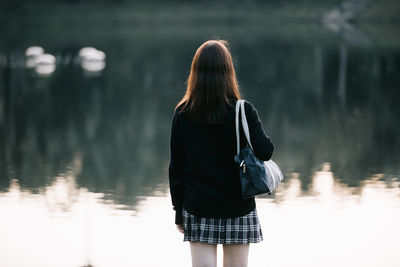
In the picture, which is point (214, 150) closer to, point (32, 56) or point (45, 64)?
point (45, 64)

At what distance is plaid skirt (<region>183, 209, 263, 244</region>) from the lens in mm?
4055

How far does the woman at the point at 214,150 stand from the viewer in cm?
398

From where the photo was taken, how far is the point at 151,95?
1923 cm

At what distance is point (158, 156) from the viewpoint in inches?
438

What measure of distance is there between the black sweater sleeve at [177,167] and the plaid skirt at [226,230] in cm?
12

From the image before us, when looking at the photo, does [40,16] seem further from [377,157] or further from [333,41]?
[377,157]

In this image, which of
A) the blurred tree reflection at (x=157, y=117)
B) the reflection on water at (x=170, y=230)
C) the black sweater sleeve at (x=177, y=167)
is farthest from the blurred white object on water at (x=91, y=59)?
the black sweater sleeve at (x=177, y=167)

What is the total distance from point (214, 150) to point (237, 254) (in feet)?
1.94

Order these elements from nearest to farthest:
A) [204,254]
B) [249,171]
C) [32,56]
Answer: [249,171]
[204,254]
[32,56]

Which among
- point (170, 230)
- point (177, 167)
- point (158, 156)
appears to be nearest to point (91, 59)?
point (158, 156)

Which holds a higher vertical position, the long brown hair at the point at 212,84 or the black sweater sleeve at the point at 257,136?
the long brown hair at the point at 212,84

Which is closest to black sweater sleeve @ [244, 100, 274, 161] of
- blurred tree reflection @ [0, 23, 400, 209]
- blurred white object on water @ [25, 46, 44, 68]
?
blurred tree reflection @ [0, 23, 400, 209]

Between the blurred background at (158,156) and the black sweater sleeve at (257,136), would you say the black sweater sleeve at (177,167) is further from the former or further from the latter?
the blurred background at (158,156)

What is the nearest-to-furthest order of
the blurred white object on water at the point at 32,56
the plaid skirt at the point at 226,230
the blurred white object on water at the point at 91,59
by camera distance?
the plaid skirt at the point at 226,230
the blurred white object on water at the point at 91,59
the blurred white object on water at the point at 32,56
